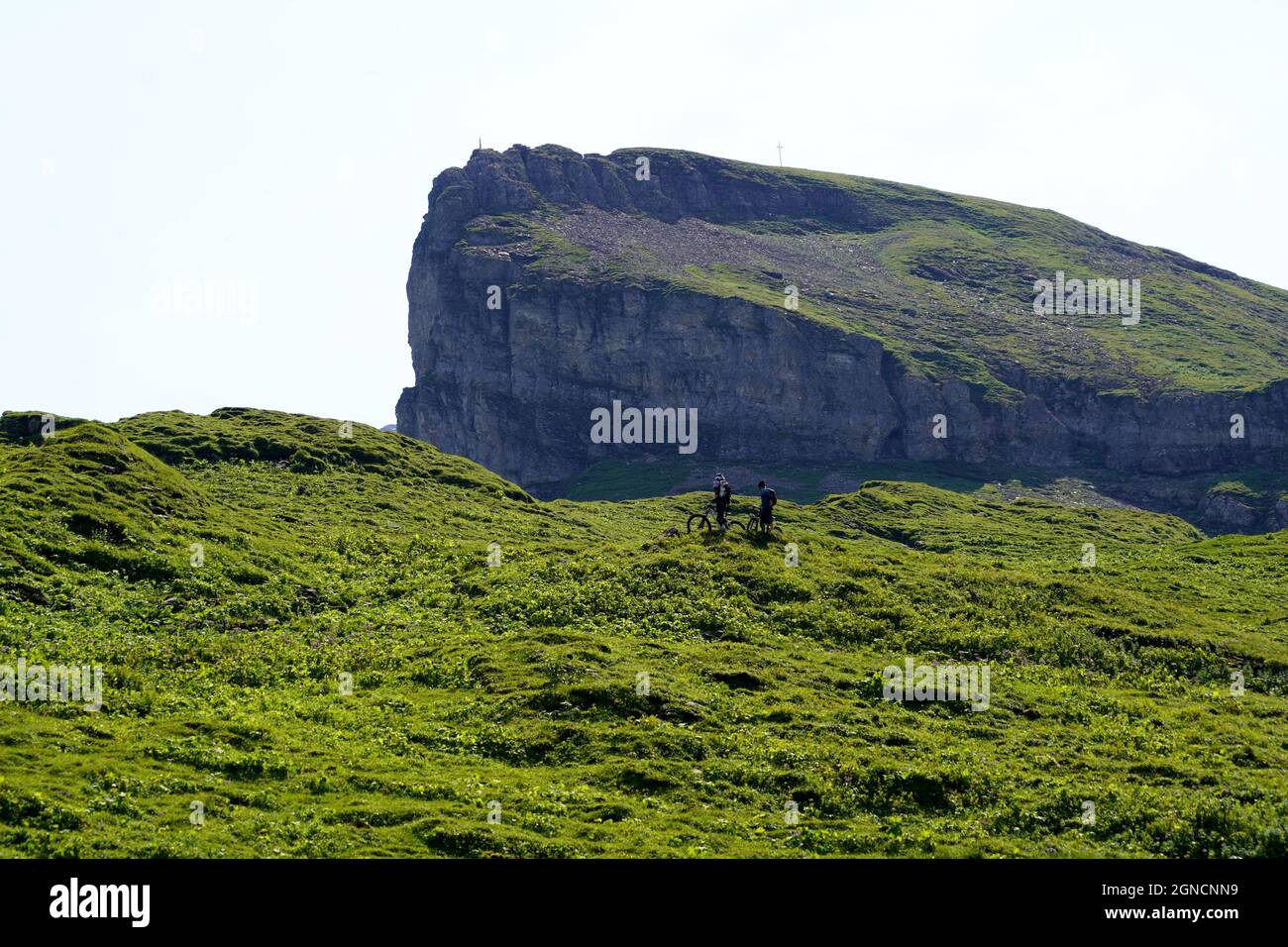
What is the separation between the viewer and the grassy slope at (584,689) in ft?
99.5

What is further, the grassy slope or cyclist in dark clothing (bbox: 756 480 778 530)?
cyclist in dark clothing (bbox: 756 480 778 530)

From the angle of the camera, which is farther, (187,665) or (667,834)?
(187,665)

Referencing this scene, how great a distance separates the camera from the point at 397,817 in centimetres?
3002

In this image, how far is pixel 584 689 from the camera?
1662 inches

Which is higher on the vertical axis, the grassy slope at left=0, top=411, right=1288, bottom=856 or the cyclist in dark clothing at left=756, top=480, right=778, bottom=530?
the cyclist in dark clothing at left=756, top=480, right=778, bottom=530

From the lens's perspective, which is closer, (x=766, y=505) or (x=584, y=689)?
(x=584, y=689)

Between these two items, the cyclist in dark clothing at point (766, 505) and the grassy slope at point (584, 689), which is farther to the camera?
the cyclist in dark clothing at point (766, 505)

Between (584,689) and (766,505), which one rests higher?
(766,505)

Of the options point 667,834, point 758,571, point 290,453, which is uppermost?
point 290,453

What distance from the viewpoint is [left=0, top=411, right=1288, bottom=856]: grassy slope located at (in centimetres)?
3031

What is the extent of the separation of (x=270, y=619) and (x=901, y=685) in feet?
86.7
